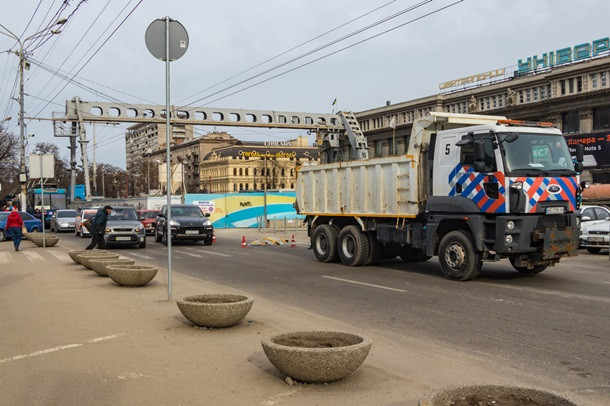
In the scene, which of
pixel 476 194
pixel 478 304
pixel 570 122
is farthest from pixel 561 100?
pixel 478 304

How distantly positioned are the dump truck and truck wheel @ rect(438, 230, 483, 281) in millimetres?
20

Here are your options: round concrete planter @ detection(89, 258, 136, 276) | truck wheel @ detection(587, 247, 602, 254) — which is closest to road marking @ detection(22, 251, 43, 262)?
round concrete planter @ detection(89, 258, 136, 276)

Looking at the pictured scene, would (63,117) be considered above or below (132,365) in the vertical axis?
above

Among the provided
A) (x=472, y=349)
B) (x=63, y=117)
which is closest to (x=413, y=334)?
(x=472, y=349)

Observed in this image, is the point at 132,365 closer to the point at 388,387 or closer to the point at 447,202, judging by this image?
the point at 388,387

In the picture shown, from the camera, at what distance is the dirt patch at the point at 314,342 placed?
5469mm

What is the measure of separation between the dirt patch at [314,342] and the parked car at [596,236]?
15.6m

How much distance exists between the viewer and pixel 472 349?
6.63 metres

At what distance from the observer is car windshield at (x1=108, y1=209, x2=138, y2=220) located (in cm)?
2523

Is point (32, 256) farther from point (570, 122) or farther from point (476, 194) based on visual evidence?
point (570, 122)

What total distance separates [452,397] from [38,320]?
6210mm

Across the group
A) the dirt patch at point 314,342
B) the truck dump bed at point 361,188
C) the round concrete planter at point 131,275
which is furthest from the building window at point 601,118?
the dirt patch at point 314,342

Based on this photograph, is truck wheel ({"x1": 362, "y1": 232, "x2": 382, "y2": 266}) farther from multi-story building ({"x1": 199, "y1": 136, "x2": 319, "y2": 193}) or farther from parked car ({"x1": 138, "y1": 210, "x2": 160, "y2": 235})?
multi-story building ({"x1": 199, "y1": 136, "x2": 319, "y2": 193})

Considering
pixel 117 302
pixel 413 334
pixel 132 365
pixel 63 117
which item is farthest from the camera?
pixel 63 117
